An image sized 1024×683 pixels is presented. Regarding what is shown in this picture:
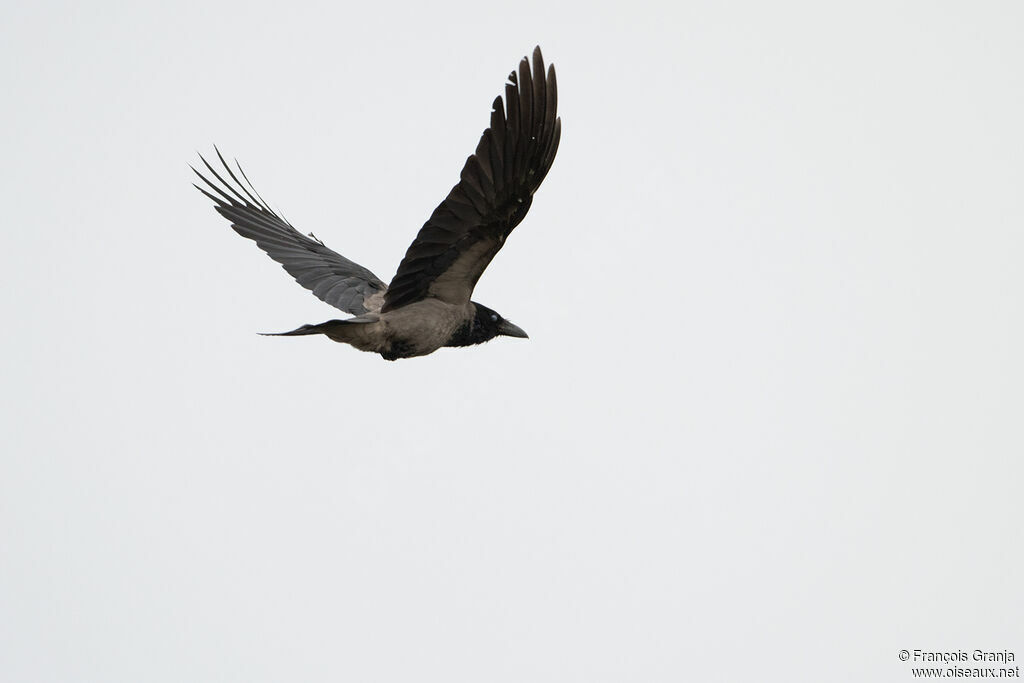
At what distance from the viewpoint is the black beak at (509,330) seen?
1178 centimetres

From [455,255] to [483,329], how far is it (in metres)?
1.37

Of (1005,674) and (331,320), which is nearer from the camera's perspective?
(331,320)

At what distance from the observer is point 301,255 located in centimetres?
1270

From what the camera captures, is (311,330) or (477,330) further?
(477,330)

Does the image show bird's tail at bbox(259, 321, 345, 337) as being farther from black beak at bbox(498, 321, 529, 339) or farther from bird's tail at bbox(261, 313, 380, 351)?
black beak at bbox(498, 321, 529, 339)

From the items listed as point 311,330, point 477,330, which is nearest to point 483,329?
point 477,330

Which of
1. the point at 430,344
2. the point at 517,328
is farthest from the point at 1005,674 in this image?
the point at 430,344

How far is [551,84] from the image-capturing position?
9219 mm

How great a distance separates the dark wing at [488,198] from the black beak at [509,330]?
106 centimetres

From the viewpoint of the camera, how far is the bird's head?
11188 millimetres

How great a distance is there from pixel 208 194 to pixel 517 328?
368 centimetres

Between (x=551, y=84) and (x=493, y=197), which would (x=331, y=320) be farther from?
(x=551, y=84)

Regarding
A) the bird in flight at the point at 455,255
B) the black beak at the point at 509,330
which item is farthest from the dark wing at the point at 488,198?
the black beak at the point at 509,330

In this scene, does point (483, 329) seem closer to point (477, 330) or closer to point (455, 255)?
point (477, 330)
